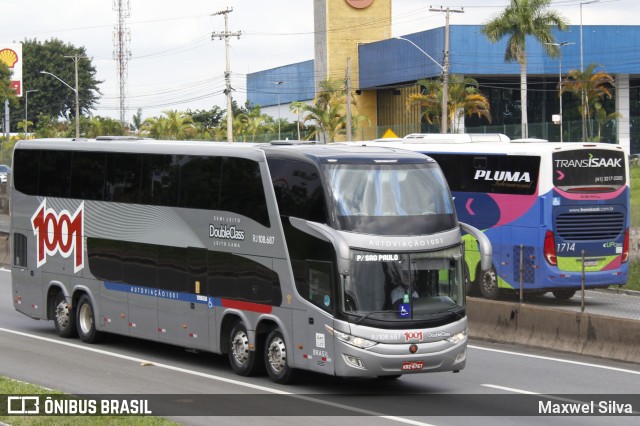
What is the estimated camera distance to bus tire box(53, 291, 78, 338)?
21547 mm

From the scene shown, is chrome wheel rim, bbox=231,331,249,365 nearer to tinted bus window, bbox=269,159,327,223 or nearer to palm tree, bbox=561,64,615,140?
tinted bus window, bbox=269,159,327,223

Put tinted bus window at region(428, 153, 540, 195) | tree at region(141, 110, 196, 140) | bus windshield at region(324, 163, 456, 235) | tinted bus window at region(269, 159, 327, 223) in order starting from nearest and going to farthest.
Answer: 1. bus windshield at region(324, 163, 456, 235)
2. tinted bus window at region(269, 159, 327, 223)
3. tinted bus window at region(428, 153, 540, 195)
4. tree at region(141, 110, 196, 140)

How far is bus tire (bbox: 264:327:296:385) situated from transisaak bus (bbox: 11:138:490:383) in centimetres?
3

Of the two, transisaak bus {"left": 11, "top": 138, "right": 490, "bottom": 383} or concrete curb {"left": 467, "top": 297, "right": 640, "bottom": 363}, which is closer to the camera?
transisaak bus {"left": 11, "top": 138, "right": 490, "bottom": 383}

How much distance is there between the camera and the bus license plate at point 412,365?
15305 mm

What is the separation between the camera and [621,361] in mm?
19141

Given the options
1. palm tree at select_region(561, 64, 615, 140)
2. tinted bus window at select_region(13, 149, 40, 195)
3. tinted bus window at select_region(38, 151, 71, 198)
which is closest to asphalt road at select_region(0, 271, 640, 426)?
tinted bus window at select_region(38, 151, 71, 198)

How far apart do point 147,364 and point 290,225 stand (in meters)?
3.86

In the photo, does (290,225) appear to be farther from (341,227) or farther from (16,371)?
(16,371)

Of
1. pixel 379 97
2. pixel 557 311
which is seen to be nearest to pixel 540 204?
pixel 557 311

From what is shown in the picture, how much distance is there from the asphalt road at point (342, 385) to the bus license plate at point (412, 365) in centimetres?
43

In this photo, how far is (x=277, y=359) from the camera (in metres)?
16.7

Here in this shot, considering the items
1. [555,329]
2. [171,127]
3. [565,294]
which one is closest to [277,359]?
[555,329]

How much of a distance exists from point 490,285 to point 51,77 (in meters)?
122
